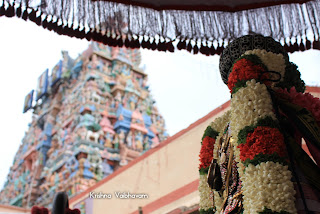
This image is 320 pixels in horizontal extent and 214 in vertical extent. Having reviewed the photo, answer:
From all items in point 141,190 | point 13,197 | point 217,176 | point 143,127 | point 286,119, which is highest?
point 143,127

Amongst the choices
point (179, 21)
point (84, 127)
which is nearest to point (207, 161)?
point (179, 21)

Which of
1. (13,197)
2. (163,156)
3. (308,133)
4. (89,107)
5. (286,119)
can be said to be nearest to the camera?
(308,133)

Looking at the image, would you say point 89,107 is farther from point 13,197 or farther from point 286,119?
point 286,119

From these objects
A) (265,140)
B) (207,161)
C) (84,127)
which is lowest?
(265,140)

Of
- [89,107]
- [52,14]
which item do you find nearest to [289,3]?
[52,14]

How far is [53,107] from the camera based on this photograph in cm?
1681

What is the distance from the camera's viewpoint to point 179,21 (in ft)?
7.13

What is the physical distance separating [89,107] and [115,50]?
3734 millimetres

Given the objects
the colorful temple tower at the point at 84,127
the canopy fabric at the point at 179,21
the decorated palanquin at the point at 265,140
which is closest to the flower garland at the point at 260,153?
the decorated palanquin at the point at 265,140

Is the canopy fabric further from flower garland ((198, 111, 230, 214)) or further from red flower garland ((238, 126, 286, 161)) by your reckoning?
red flower garland ((238, 126, 286, 161))

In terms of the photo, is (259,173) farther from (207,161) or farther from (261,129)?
(207,161)

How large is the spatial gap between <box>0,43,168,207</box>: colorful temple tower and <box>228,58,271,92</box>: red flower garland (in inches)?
387

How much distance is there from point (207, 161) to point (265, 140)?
573mm

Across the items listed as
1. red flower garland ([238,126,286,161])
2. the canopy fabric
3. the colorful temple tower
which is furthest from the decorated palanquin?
the colorful temple tower
